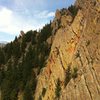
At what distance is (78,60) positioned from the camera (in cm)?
7775

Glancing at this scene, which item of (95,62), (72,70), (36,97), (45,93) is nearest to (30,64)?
(36,97)

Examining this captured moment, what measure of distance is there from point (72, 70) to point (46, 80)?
2221cm

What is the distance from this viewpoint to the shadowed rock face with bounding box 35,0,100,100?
6831 cm

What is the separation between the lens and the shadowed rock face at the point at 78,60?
68312mm

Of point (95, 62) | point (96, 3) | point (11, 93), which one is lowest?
point (95, 62)

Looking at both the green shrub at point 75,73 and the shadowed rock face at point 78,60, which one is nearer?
the shadowed rock face at point 78,60

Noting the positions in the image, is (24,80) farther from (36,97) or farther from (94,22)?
(94,22)

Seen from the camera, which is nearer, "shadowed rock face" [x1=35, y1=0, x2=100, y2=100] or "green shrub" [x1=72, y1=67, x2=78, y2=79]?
"shadowed rock face" [x1=35, y1=0, x2=100, y2=100]

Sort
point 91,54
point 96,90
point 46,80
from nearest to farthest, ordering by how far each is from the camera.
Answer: point 96,90
point 91,54
point 46,80

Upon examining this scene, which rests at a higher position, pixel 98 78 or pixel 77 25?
pixel 77 25

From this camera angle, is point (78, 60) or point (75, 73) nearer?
point (75, 73)

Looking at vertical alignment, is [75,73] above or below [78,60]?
below

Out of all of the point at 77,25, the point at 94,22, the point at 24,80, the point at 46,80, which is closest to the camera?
the point at 94,22

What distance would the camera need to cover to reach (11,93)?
120 meters
